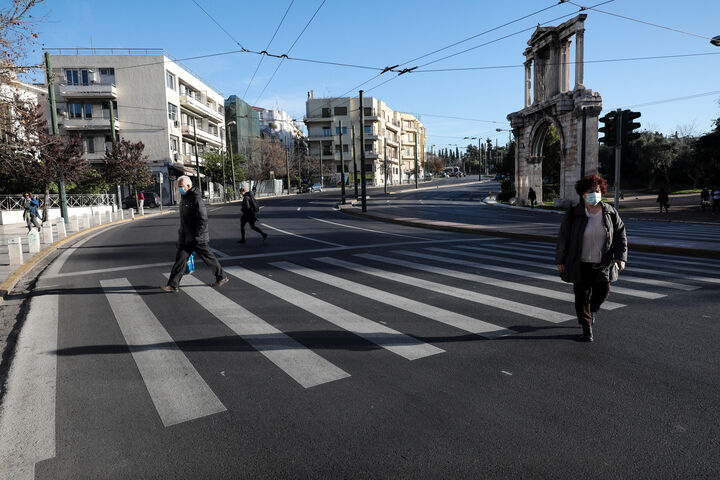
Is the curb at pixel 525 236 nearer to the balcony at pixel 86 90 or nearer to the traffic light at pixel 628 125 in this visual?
the traffic light at pixel 628 125

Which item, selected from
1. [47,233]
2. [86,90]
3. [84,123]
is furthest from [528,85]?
[84,123]

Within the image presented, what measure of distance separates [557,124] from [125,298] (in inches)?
1242

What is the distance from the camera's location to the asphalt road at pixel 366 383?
2.79m

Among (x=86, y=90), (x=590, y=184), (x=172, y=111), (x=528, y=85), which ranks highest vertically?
(x=86, y=90)

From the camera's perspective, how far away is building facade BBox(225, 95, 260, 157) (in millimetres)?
71375

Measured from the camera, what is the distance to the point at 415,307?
609 centimetres

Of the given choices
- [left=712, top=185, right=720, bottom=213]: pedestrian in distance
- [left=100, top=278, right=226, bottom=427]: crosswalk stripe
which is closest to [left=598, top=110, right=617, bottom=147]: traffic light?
[left=100, top=278, right=226, bottom=427]: crosswalk stripe

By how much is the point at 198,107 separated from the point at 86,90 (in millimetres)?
11945

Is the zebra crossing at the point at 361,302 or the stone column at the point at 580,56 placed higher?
the stone column at the point at 580,56

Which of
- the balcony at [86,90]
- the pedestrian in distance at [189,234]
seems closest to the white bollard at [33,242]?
the pedestrian in distance at [189,234]

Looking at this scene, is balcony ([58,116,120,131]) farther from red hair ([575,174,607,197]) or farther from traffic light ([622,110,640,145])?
red hair ([575,174,607,197])

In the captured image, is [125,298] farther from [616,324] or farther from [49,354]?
[616,324]

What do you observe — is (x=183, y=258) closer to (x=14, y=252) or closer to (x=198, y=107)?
(x=14, y=252)

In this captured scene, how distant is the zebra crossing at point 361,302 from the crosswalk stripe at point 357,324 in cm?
1
